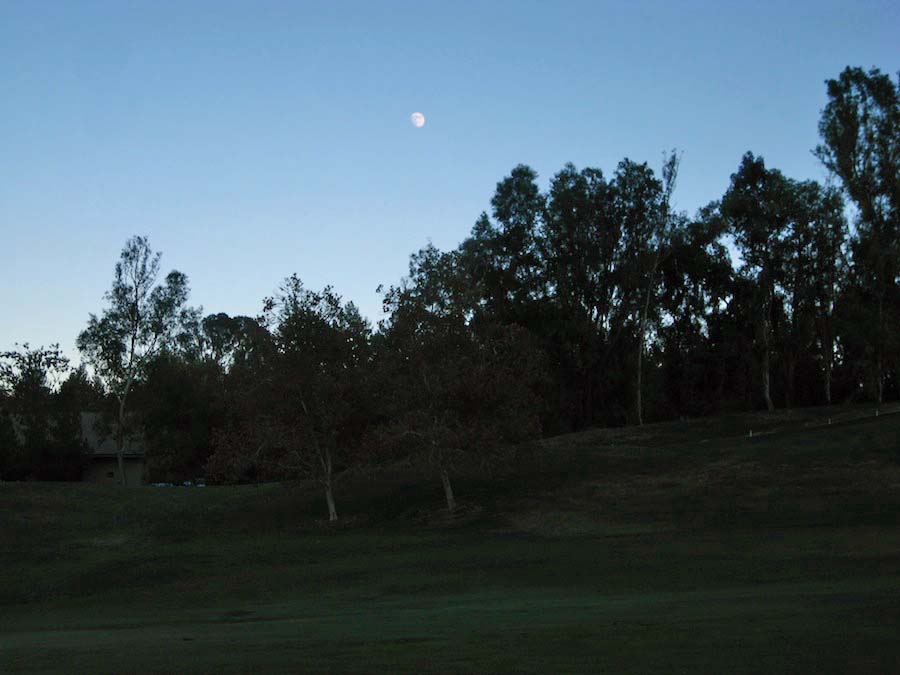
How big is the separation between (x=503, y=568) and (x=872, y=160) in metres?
46.3

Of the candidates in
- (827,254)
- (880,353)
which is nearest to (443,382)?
(880,353)

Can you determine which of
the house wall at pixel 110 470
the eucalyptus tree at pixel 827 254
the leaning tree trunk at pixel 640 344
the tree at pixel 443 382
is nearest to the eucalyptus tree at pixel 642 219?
the leaning tree trunk at pixel 640 344

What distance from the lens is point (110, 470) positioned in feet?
265

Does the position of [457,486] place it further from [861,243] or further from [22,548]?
[861,243]

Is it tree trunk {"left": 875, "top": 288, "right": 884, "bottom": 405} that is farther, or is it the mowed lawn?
tree trunk {"left": 875, "top": 288, "right": 884, "bottom": 405}

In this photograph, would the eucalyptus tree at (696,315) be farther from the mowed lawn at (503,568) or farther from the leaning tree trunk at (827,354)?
the mowed lawn at (503,568)

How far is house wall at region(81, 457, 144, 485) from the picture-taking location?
3112 inches

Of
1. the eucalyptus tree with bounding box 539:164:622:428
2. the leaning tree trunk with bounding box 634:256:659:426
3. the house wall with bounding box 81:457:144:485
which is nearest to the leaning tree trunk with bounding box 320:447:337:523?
the eucalyptus tree with bounding box 539:164:622:428

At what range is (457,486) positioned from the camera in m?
47.1

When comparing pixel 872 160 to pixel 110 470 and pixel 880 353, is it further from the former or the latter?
pixel 110 470

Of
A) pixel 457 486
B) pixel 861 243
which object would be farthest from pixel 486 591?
pixel 861 243

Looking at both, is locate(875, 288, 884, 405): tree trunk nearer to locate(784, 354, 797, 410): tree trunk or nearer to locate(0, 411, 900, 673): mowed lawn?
locate(784, 354, 797, 410): tree trunk

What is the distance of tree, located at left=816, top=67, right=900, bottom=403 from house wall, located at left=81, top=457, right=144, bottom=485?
59273 mm

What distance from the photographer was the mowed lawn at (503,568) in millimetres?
10703
